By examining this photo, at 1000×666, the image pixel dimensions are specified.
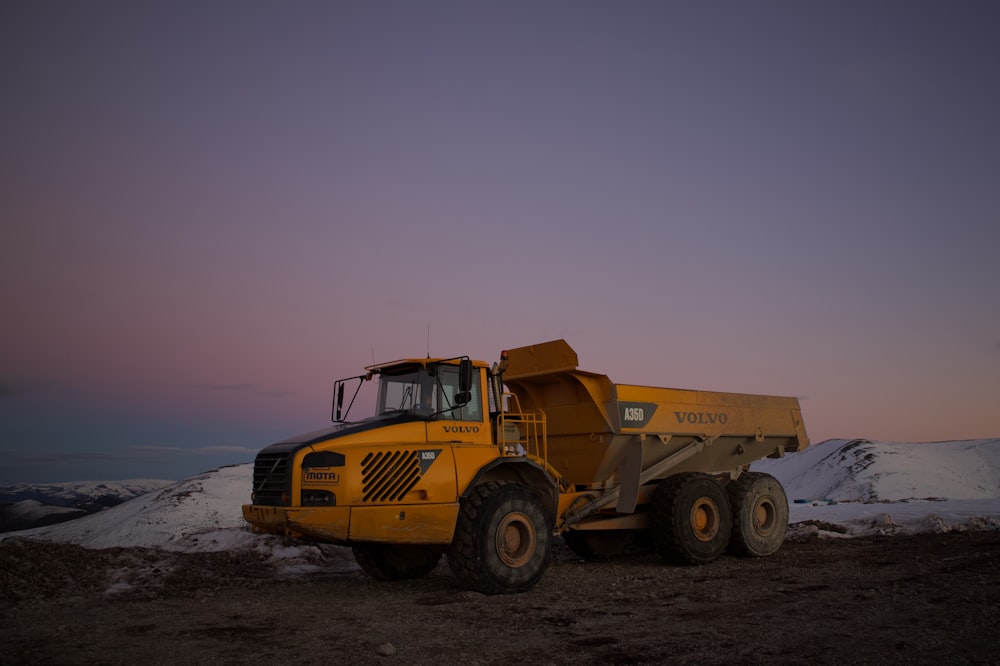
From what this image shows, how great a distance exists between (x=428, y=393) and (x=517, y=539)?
2.17m

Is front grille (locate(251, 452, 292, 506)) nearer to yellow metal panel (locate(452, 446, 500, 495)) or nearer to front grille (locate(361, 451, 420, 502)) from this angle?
front grille (locate(361, 451, 420, 502))

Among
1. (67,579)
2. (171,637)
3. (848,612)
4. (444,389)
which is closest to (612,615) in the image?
(848,612)

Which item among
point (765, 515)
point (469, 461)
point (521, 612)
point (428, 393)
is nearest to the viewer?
point (521, 612)

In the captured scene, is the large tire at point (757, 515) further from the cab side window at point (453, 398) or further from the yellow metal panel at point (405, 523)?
the yellow metal panel at point (405, 523)

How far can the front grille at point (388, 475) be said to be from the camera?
28.5 feet

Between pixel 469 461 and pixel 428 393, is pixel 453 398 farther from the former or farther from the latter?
pixel 469 461

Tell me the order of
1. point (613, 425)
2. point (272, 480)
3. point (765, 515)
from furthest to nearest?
point (765, 515), point (613, 425), point (272, 480)

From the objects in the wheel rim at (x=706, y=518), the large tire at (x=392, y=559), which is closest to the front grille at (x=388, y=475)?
Result: the large tire at (x=392, y=559)

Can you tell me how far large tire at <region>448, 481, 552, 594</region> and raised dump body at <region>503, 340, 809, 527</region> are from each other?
1.87m

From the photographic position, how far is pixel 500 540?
365 inches

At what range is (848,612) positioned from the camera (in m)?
7.26

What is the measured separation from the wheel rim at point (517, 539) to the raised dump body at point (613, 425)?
1.92 meters

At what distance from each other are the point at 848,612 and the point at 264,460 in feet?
22.1

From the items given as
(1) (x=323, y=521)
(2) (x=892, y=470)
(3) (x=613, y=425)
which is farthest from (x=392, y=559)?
(2) (x=892, y=470)
